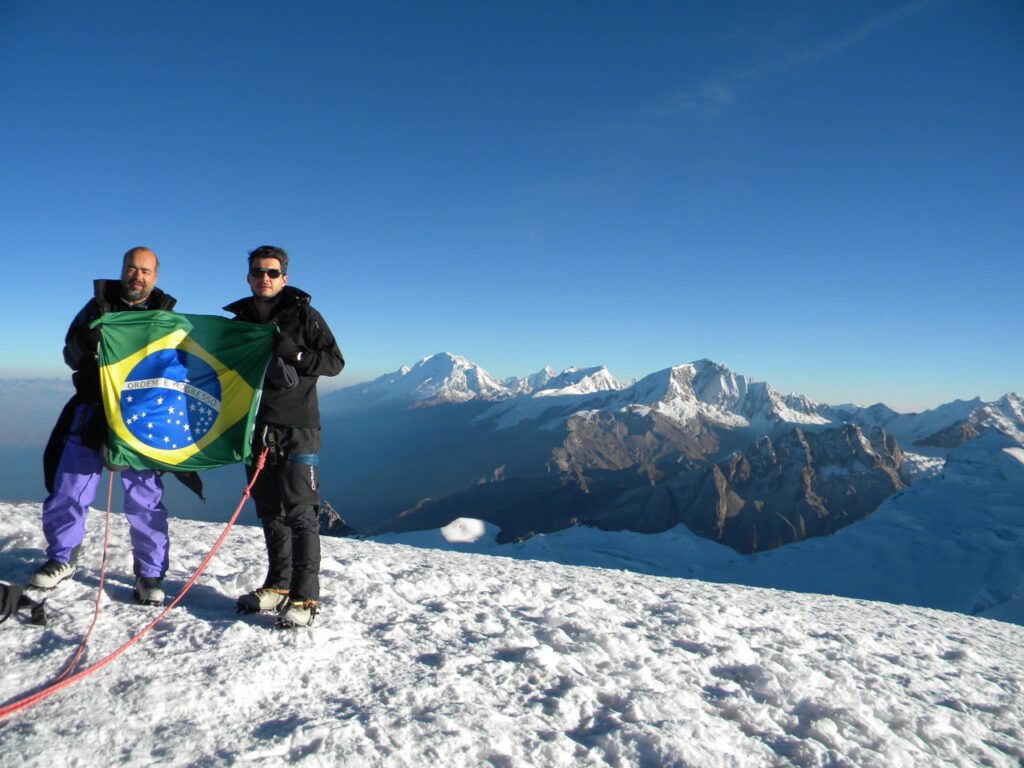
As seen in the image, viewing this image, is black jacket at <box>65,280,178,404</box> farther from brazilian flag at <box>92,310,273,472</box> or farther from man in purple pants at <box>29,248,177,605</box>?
brazilian flag at <box>92,310,273,472</box>

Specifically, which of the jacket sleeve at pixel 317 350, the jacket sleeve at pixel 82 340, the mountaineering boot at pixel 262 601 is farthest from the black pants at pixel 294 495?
the jacket sleeve at pixel 82 340

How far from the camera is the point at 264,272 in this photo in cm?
515

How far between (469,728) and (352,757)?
884 mm

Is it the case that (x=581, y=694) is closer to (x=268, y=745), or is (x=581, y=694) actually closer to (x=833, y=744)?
(x=833, y=744)

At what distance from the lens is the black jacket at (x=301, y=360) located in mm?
5129

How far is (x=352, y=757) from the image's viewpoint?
3.30 metres

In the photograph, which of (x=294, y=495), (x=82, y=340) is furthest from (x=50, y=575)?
(x=294, y=495)

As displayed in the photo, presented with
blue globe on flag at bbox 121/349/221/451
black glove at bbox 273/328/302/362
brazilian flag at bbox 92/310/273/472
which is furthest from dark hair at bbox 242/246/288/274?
blue globe on flag at bbox 121/349/221/451

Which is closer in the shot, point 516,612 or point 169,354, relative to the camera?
point 169,354

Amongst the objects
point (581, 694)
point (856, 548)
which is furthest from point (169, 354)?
point (856, 548)

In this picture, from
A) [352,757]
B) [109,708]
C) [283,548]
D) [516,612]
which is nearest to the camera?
[352,757]

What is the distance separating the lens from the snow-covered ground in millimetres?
3475

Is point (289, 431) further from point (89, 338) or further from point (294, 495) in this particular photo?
point (89, 338)

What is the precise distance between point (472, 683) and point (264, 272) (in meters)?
4.61
